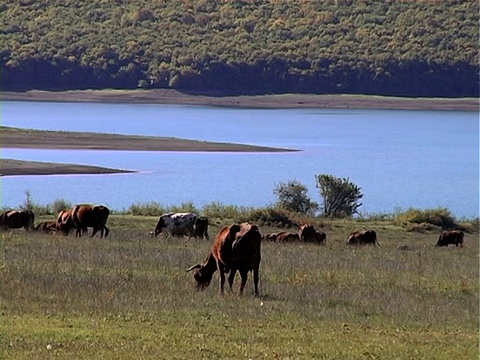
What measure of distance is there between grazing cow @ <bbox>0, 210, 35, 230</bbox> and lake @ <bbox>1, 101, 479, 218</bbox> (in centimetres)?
1284

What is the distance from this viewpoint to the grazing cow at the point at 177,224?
1109 inches

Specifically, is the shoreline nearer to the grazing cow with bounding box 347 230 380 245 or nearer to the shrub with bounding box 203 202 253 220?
the shrub with bounding box 203 202 253 220

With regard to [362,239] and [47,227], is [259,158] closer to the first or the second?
[362,239]

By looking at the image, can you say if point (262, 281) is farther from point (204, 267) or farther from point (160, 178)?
point (160, 178)

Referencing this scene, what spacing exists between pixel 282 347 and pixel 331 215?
29683mm

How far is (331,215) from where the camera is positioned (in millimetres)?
41094

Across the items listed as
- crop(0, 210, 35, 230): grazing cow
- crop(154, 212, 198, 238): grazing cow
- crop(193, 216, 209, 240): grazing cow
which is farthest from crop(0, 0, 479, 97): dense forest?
crop(0, 210, 35, 230): grazing cow

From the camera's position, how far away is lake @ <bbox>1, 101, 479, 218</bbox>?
49.3 metres

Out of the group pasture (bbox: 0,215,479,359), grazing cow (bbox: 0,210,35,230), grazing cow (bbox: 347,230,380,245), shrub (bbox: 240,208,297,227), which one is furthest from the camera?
shrub (bbox: 240,208,297,227)

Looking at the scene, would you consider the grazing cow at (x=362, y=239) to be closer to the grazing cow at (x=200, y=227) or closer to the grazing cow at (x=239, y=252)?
the grazing cow at (x=200, y=227)

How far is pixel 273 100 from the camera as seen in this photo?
124m

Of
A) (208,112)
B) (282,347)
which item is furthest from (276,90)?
(282,347)

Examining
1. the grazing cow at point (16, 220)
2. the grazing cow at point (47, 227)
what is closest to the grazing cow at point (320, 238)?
the grazing cow at point (47, 227)

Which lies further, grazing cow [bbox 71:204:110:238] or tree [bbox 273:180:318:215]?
tree [bbox 273:180:318:215]
